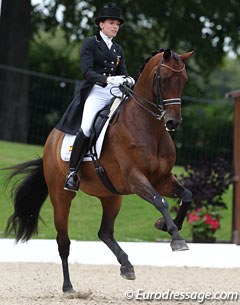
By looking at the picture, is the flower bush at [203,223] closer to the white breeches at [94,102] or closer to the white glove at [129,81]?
the white breeches at [94,102]

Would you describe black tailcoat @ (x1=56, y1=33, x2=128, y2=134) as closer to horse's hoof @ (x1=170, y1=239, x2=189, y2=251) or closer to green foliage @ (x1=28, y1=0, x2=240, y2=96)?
horse's hoof @ (x1=170, y1=239, x2=189, y2=251)

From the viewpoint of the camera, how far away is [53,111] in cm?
1736

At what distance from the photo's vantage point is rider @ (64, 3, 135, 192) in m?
7.88

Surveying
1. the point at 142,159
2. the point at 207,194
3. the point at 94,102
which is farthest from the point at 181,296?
the point at 207,194

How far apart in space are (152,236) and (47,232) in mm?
1726

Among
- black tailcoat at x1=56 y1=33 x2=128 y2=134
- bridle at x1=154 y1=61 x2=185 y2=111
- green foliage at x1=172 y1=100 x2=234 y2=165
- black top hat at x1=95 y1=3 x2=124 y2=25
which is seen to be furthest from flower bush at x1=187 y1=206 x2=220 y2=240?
bridle at x1=154 y1=61 x2=185 y2=111

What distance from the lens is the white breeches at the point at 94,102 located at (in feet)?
26.0

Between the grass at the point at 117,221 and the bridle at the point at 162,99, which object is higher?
the bridle at the point at 162,99

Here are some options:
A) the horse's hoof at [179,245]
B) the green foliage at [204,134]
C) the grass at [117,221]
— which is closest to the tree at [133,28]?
the green foliage at [204,134]

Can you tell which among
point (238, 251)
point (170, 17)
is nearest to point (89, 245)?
point (238, 251)

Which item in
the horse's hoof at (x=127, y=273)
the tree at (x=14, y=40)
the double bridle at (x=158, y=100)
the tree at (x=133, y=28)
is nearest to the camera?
the double bridle at (x=158, y=100)

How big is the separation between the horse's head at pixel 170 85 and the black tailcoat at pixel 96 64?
0.77 meters

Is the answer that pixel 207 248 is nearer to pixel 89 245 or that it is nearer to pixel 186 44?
pixel 89 245

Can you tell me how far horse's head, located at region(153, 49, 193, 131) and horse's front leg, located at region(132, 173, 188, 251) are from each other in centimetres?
53
